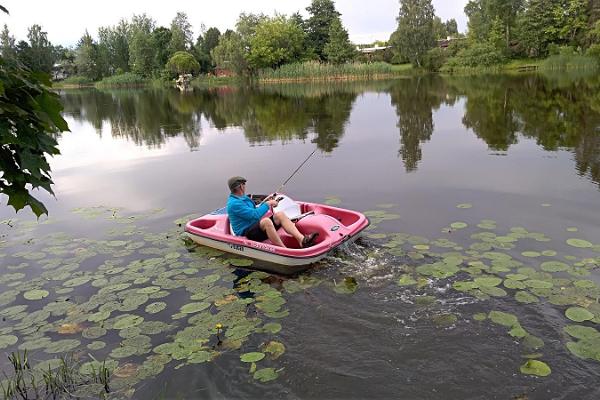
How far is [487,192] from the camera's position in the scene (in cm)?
918

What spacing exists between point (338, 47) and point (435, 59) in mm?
12267

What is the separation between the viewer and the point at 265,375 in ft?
13.8

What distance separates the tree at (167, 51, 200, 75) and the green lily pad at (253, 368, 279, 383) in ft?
208

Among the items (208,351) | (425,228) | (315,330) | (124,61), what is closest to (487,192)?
(425,228)

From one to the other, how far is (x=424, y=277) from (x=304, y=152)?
8.84m

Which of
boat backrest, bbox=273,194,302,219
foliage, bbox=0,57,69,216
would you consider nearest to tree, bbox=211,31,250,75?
boat backrest, bbox=273,194,302,219

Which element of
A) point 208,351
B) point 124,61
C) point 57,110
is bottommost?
point 208,351

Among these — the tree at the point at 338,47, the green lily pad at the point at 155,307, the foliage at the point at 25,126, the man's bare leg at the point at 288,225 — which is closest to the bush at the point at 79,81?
the tree at the point at 338,47

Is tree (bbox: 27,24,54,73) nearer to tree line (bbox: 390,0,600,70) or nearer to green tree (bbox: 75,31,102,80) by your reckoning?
green tree (bbox: 75,31,102,80)

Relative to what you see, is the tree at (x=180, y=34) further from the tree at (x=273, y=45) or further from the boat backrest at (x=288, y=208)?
the boat backrest at (x=288, y=208)

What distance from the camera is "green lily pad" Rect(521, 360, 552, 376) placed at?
3.94m

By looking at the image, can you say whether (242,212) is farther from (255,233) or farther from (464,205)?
(464,205)

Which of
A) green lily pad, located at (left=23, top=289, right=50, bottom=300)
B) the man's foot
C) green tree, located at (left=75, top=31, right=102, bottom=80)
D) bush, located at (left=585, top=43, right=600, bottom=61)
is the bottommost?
green lily pad, located at (left=23, top=289, right=50, bottom=300)

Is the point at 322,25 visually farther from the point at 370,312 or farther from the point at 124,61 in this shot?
the point at 370,312
